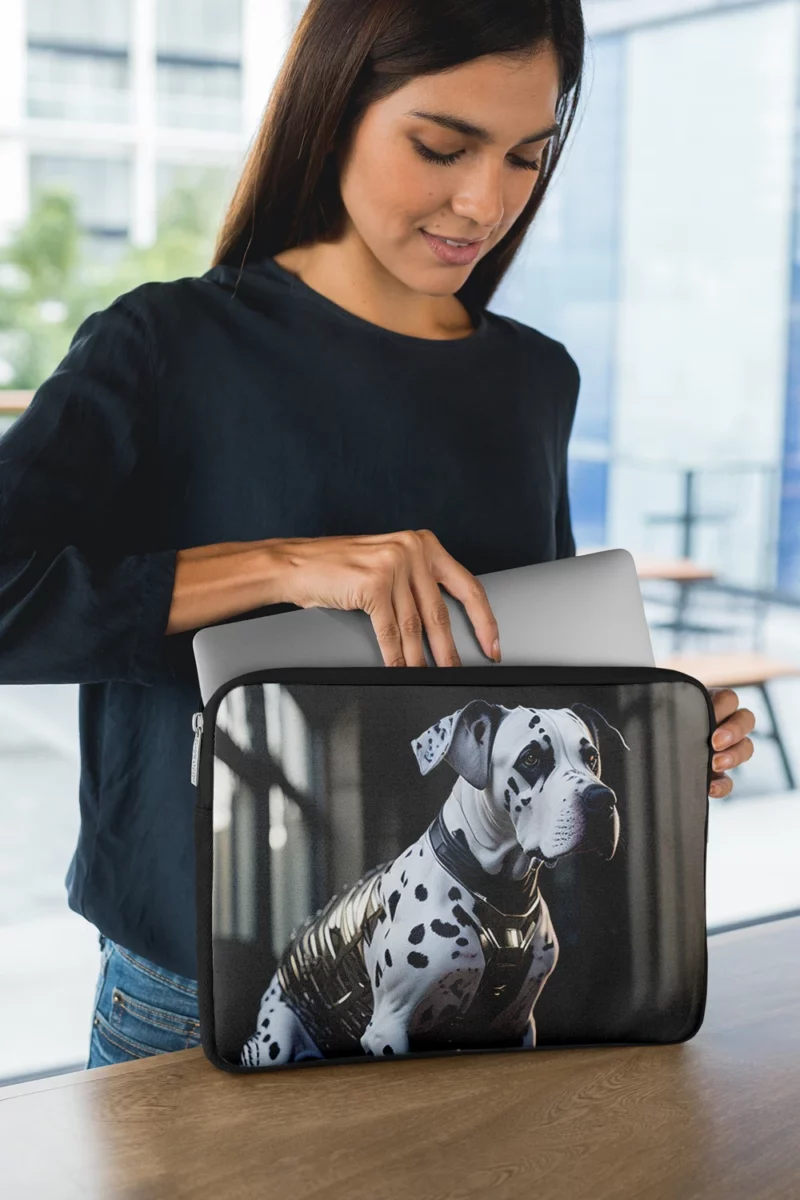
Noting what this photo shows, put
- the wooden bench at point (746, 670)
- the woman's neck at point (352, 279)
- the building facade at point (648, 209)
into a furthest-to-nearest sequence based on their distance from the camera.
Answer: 1. the building facade at point (648, 209)
2. the wooden bench at point (746, 670)
3. the woman's neck at point (352, 279)

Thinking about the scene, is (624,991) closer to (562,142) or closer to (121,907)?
(121,907)

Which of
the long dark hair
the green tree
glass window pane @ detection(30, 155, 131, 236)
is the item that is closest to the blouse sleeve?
the long dark hair

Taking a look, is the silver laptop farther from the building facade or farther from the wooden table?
the building facade

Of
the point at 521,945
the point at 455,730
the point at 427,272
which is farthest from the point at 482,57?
the point at 521,945

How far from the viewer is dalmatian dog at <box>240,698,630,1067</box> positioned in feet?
2.18

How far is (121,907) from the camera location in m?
0.89

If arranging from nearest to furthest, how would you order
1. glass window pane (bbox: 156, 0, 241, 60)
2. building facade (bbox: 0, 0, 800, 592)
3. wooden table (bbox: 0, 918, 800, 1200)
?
wooden table (bbox: 0, 918, 800, 1200) → building facade (bbox: 0, 0, 800, 592) → glass window pane (bbox: 156, 0, 241, 60)

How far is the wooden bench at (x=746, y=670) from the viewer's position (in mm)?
3561

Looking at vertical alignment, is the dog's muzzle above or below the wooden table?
above

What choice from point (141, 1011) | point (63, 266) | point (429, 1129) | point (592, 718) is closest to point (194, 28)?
point (63, 266)

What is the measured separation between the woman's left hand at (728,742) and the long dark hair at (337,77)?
43 cm

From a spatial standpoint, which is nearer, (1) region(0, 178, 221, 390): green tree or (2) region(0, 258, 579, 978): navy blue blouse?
(2) region(0, 258, 579, 978): navy blue blouse

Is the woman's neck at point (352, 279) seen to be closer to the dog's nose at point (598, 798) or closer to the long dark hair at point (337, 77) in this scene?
the long dark hair at point (337, 77)

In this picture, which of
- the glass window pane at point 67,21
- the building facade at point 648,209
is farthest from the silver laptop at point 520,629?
the glass window pane at point 67,21
